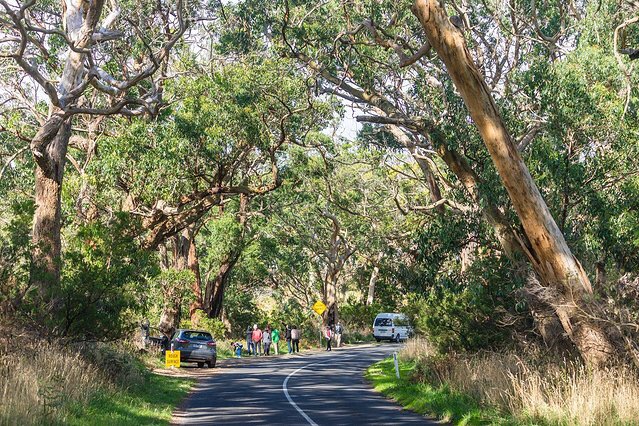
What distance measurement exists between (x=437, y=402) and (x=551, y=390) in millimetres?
3889

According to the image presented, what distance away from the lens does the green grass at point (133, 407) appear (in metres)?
13.6

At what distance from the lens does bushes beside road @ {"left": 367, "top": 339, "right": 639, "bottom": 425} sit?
11758mm

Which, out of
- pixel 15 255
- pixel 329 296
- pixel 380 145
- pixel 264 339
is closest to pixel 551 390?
pixel 15 255

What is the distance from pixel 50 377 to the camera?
1399 centimetres

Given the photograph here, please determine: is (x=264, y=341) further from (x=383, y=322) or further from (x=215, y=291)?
(x=383, y=322)

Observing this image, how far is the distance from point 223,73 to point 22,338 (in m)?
15.3

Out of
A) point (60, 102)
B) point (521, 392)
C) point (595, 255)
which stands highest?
point (60, 102)

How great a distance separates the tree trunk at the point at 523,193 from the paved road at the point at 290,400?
10.5 ft

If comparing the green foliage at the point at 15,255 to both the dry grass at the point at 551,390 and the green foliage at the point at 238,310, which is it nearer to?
the dry grass at the point at 551,390

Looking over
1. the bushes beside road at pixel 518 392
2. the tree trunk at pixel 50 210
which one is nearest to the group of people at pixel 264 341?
the bushes beside road at pixel 518 392

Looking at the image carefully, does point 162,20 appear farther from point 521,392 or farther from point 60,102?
point 521,392

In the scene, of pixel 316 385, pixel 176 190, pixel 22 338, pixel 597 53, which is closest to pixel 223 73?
pixel 176 190

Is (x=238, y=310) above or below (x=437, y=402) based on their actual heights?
above

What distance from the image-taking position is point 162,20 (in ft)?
92.3
